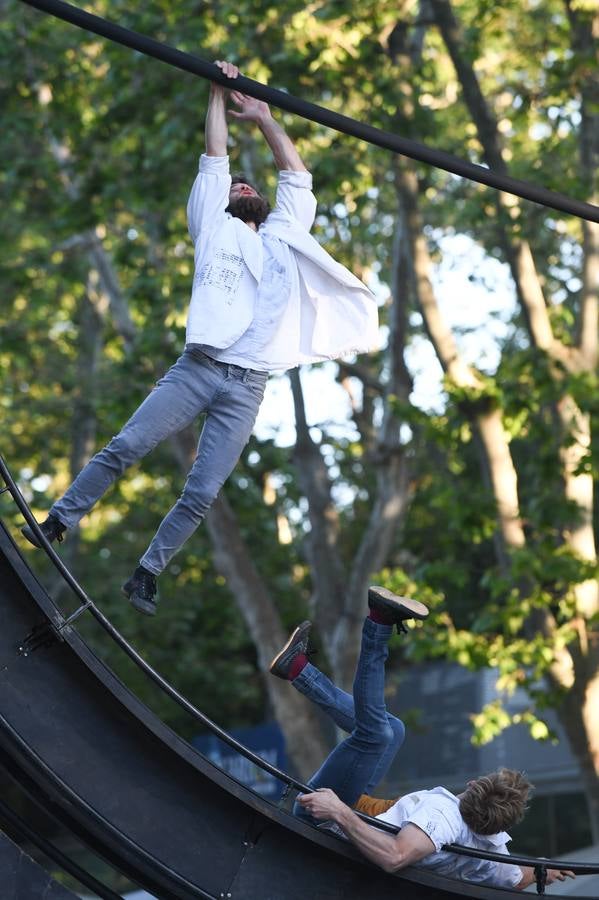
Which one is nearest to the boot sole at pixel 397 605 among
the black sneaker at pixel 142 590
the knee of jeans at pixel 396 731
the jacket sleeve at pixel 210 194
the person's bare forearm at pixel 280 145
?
the knee of jeans at pixel 396 731

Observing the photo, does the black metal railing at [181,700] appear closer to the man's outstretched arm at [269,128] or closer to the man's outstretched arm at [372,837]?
the man's outstretched arm at [372,837]

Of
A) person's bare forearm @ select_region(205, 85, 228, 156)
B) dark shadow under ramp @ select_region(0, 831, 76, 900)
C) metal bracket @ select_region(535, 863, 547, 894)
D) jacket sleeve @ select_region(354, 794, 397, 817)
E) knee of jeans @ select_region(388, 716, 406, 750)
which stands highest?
person's bare forearm @ select_region(205, 85, 228, 156)

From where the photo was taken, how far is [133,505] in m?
22.1

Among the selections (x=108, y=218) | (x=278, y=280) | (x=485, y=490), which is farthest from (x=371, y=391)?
(x=278, y=280)

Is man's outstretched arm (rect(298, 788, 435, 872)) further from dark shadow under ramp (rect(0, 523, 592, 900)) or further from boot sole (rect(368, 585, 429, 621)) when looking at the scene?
boot sole (rect(368, 585, 429, 621))

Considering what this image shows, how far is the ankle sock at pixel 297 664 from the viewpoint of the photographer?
5.15 metres

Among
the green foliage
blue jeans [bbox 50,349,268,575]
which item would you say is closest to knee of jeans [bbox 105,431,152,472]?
blue jeans [bbox 50,349,268,575]

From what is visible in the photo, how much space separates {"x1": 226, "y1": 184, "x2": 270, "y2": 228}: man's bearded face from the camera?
16.6 feet

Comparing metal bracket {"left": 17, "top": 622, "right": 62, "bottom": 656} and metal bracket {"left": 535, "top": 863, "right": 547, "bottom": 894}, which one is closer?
metal bracket {"left": 17, "top": 622, "right": 62, "bottom": 656}

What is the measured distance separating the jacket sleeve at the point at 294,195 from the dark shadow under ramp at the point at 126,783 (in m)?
1.76

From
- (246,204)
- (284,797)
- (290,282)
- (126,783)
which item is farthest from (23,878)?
(246,204)

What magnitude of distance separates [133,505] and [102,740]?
1796 centimetres

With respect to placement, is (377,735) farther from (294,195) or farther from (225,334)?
(294,195)

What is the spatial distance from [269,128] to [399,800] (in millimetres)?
2559
